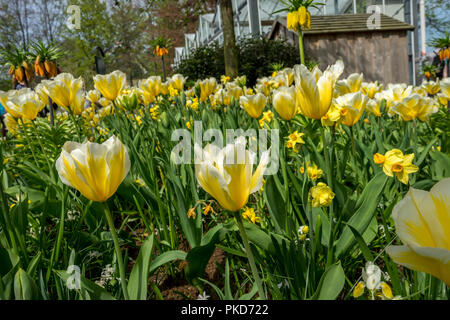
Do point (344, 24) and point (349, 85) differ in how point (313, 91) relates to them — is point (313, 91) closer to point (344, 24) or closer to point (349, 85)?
point (349, 85)

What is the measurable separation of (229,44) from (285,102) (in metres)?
5.70

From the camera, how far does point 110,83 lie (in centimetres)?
222

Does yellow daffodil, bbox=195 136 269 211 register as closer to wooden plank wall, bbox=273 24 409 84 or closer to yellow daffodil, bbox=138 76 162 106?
yellow daffodil, bbox=138 76 162 106

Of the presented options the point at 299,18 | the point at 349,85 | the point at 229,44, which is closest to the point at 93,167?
the point at 349,85

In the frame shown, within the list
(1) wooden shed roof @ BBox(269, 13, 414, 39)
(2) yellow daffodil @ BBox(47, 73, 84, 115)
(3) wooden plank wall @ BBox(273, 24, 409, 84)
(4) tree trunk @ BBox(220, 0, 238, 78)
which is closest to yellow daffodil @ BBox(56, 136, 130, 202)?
(2) yellow daffodil @ BBox(47, 73, 84, 115)

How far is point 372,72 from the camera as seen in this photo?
11.9 metres

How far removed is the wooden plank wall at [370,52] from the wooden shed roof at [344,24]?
0.21 metres

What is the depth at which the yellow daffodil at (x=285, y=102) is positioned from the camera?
5.30 feet

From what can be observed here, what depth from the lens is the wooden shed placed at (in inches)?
445

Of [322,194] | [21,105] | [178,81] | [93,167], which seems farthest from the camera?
[178,81]

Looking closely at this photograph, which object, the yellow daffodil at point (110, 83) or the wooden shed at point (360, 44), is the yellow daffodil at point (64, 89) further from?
the wooden shed at point (360, 44)

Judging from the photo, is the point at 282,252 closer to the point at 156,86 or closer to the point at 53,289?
the point at 53,289

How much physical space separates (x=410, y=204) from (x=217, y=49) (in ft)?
33.4
